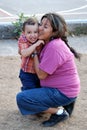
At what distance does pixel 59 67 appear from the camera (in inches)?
170

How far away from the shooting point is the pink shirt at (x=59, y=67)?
166 inches

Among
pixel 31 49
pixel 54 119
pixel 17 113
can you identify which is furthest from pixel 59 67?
pixel 17 113

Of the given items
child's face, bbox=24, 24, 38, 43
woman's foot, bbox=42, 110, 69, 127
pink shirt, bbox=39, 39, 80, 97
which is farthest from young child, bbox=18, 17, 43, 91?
woman's foot, bbox=42, 110, 69, 127

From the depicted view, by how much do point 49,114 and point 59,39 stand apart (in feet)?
3.00

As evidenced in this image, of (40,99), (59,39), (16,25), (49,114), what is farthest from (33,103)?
(16,25)

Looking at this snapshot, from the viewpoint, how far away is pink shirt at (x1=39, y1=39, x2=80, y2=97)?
4227mm

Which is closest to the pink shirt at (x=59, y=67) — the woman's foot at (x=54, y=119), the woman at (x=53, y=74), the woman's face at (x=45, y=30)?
the woman at (x=53, y=74)

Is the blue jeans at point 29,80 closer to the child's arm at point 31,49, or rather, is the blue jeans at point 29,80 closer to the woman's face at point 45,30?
the child's arm at point 31,49

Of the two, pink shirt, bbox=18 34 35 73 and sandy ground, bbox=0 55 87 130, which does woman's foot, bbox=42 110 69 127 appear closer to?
sandy ground, bbox=0 55 87 130

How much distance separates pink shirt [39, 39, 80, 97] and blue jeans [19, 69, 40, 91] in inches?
5.7

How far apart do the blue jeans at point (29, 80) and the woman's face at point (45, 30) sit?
0.46 metres

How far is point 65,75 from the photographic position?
4383 millimetres

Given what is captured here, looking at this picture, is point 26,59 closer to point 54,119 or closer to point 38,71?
point 38,71

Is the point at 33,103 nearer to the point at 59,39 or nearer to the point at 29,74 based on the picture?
the point at 29,74
